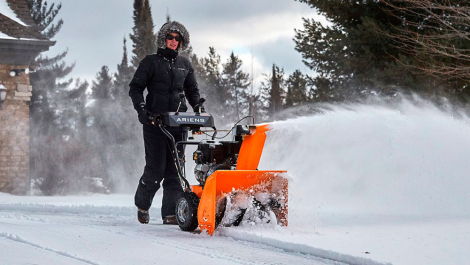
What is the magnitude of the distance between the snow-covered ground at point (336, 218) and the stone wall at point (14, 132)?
8825 millimetres

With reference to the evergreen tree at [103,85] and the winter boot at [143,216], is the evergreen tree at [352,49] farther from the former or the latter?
the evergreen tree at [103,85]

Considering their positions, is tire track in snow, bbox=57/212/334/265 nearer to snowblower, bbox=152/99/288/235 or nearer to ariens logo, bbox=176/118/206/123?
snowblower, bbox=152/99/288/235

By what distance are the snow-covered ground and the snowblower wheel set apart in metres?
0.12

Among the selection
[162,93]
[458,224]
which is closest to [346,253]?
[458,224]

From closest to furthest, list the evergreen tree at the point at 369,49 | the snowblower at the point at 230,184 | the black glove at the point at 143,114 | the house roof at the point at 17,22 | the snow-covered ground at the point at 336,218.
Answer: the snow-covered ground at the point at 336,218
the snowblower at the point at 230,184
the black glove at the point at 143,114
the evergreen tree at the point at 369,49
the house roof at the point at 17,22

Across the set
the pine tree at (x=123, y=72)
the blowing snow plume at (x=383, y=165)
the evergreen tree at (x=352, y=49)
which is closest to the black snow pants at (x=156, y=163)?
the blowing snow plume at (x=383, y=165)

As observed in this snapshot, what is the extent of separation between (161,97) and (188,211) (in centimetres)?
124

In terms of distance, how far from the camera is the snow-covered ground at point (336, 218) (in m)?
4.12

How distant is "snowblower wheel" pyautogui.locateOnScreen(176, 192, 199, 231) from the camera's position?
529 centimetres

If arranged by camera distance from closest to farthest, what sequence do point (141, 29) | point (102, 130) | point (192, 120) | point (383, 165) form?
1. point (192, 120)
2. point (383, 165)
3. point (102, 130)
4. point (141, 29)

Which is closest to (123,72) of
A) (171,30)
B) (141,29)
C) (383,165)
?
(141,29)

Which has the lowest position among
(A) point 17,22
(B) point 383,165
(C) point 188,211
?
(C) point 188,211

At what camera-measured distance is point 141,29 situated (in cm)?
3672

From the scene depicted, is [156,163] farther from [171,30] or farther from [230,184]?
[171,30]
